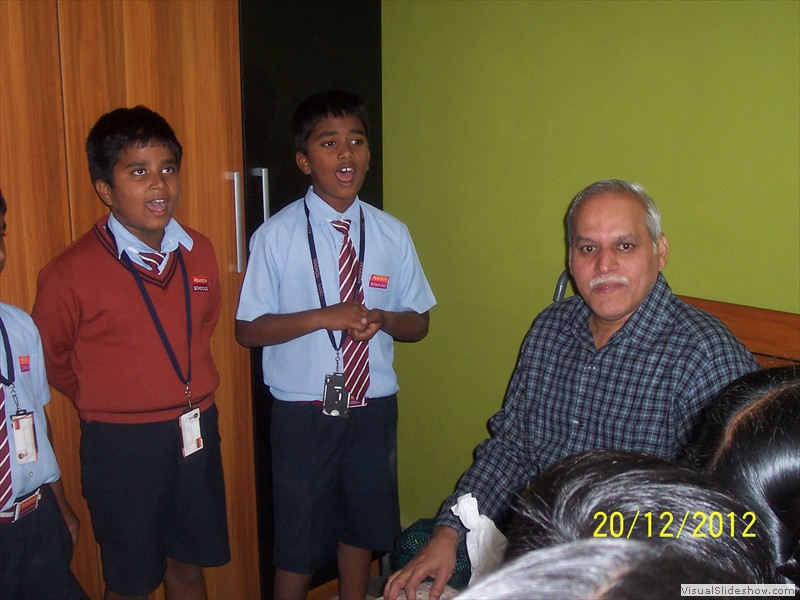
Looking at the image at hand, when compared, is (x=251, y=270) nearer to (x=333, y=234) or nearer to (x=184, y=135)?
(x=333, y=234)

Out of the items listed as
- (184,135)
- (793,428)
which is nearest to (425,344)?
(184,135)

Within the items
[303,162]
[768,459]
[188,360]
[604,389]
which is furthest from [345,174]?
[768,459]

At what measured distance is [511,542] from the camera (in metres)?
0.65

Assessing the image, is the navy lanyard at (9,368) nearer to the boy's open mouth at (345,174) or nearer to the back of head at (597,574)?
the boy's open mouth at (345,174)

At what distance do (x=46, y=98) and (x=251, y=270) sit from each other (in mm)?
720

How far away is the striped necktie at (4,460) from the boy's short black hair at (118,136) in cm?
63

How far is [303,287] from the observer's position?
87.4 inches

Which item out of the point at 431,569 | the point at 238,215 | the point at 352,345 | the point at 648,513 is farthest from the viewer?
the point at 238,215

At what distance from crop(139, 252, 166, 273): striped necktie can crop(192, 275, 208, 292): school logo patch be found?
124mm

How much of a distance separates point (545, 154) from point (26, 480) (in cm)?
175

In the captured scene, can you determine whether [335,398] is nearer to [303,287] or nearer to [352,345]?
[352,345]

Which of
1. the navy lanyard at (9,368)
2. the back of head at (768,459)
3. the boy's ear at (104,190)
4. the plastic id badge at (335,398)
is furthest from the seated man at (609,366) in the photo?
the boy's ear at (104,190)

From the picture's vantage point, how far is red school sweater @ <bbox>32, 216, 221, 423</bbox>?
1.88 m

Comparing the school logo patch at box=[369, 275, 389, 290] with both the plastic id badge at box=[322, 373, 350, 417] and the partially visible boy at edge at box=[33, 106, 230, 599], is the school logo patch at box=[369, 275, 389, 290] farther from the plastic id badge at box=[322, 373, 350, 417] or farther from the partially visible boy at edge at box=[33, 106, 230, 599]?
the partially visible boy at edge at box=[33, 106, 230, 599]
